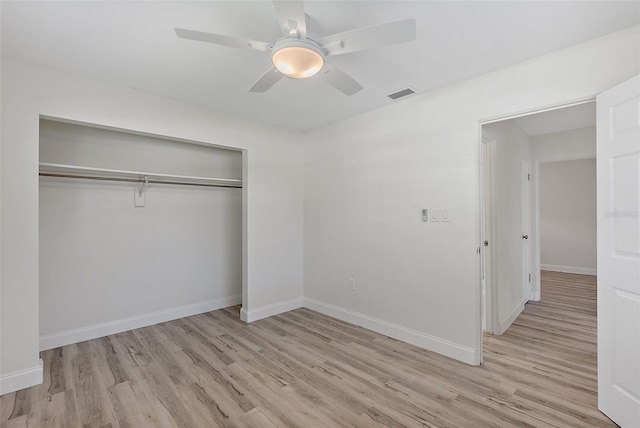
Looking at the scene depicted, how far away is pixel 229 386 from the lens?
2.25 meters

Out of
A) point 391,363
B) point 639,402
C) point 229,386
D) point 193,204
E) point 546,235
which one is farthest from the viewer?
point 546,235

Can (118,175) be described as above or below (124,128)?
below

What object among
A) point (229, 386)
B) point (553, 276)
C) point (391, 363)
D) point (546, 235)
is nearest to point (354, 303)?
point (391, 363)

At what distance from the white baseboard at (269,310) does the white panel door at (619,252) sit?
120 inches

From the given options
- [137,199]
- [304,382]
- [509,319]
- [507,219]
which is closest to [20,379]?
[137,199]

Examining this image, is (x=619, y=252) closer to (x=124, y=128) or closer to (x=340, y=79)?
(x=340, y=79)

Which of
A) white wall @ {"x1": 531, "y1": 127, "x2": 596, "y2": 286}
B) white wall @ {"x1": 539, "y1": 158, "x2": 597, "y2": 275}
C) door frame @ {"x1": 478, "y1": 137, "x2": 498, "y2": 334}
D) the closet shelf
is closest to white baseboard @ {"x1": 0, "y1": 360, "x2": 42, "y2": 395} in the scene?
the closet shelf

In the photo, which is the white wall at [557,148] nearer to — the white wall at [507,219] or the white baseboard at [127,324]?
the white wall at [507,219]

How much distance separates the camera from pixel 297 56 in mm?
1610

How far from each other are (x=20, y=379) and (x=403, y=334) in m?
3.17

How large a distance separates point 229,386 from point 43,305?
81.1 inches

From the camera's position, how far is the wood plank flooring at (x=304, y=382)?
190 cm

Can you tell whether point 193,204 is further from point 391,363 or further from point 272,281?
point 391,363

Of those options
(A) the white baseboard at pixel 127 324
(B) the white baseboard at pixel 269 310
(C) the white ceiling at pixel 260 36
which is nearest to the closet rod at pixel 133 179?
(C) the white ceiling at pixel 260 36
